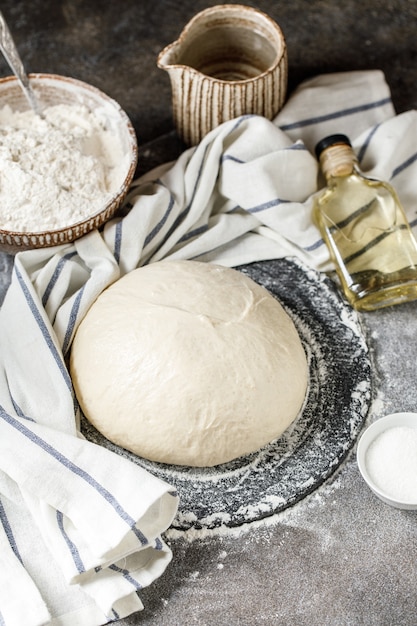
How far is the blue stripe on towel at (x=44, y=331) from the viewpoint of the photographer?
1.07m

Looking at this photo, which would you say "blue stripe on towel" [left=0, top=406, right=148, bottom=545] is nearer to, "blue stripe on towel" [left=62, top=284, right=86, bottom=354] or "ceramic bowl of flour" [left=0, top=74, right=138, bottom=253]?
"blue stripe on towel" [left=62, top=284, right=86, bottom=354]

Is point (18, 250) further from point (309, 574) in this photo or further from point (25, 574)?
point (309, 574)

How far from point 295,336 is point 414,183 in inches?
14.5

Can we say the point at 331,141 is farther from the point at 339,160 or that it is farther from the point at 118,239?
the point at 118,239

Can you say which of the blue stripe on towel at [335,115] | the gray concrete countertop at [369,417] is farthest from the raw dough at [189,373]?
the blue stripe on towel at [335,115]

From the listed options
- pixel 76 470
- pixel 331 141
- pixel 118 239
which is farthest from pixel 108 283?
pixel 331 141

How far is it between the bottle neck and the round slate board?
163mm

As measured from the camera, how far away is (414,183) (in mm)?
1306

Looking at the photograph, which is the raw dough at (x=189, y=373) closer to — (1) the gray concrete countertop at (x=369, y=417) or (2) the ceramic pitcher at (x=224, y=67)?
(1) the gray concrete countertop at (x=369, y=417)

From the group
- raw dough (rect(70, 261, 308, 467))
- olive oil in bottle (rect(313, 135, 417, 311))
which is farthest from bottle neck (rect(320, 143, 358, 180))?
raw dough (rect(70, 261, 308, 467))

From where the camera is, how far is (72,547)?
0.96 m

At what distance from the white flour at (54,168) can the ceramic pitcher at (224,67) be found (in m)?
0.13

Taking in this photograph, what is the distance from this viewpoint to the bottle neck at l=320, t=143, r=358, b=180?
4.03 feet

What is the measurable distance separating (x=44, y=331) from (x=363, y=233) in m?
0.49
